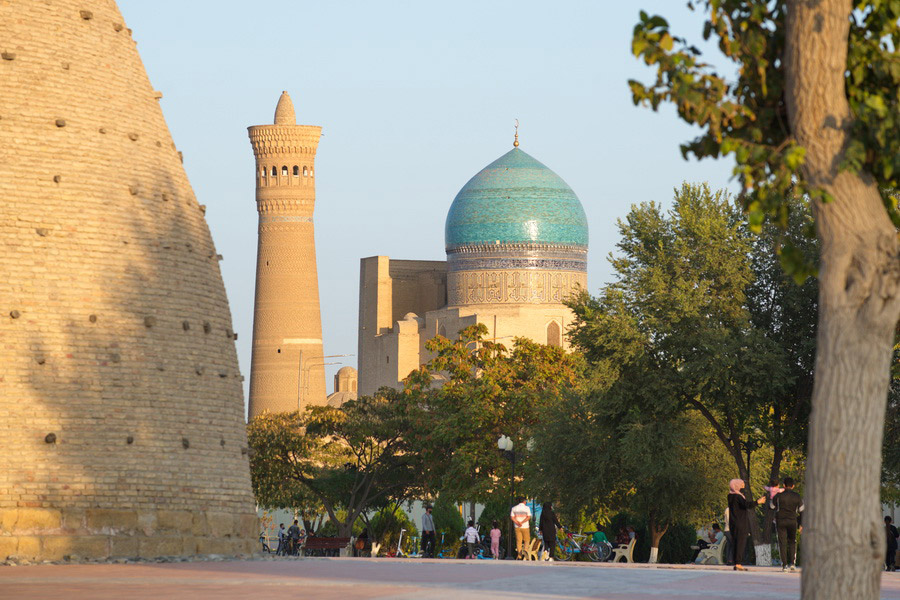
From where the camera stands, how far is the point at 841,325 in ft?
21.3

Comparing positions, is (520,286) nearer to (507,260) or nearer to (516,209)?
(507,260)

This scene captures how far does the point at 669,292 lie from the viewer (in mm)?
24500

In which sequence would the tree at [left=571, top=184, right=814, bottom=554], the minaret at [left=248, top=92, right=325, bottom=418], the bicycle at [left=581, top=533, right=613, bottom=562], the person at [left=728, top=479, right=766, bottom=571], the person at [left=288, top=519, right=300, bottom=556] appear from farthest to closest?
the minaret at [left=248, top=92, right=325, bottom=418] → the person at [left=288, top=519, right=300, bottom=556] → the bicycle at [left=581, top=533, right=613, bottom=562] → the tree at [left=571, top=184, right=814, bottom=554] → the person at [left=728, top=479, right=766, bottom=571]

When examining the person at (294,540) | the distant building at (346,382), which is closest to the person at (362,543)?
the person at (294,540)

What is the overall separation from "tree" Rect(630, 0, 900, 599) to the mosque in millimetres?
48358

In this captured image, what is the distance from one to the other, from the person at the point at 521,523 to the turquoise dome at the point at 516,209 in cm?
3567

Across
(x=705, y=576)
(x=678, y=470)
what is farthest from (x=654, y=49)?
(x=678, y=470)

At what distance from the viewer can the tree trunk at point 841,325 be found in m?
6.42

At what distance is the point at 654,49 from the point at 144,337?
1127 centimetres

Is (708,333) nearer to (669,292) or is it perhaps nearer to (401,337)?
(669,292)

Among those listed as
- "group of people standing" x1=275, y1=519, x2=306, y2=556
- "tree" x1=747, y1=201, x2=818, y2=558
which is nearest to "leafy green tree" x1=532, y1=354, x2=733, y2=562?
"tree" x1=747, y1=201, x2=818, y2=558

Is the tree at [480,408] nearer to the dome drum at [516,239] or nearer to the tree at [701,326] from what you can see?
the tree at [701,326]

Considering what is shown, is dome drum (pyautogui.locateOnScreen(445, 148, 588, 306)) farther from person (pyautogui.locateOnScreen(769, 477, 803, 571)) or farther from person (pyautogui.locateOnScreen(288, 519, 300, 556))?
person (pyautogui.locateOnScreen(769, 477, 803, 571))

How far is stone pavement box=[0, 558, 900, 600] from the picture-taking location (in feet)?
34.6
